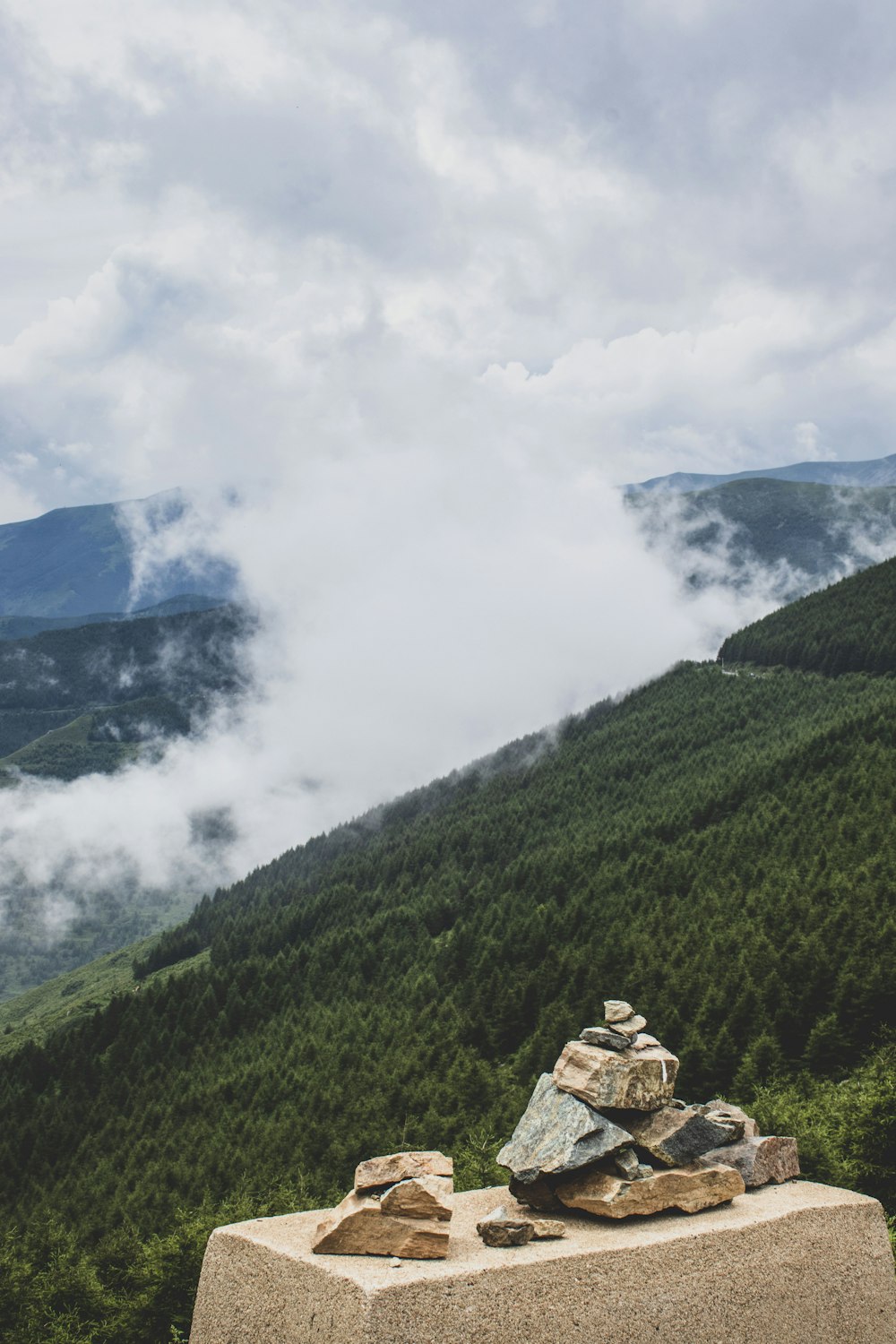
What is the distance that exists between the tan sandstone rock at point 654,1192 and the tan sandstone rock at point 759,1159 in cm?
70

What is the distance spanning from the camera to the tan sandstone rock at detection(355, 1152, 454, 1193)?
2164 cm

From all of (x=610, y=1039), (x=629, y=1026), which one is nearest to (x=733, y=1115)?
(x=629, y=1026)

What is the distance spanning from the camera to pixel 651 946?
128m

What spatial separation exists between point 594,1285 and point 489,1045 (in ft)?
386

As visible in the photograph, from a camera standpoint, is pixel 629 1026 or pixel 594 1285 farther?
pixel 629 1026

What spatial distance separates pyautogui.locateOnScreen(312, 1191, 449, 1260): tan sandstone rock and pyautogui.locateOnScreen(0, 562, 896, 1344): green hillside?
25059mm

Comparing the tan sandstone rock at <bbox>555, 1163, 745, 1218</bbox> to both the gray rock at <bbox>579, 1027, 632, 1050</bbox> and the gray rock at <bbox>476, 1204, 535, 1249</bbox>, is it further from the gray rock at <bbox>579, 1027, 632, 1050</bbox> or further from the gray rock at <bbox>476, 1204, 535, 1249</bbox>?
the gray rock at <bbox>579, 1027, 632, 1050</bbox>

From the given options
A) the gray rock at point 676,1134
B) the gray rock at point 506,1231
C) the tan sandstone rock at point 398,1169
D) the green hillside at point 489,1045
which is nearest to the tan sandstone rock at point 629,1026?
the gray rock at point 676,1134

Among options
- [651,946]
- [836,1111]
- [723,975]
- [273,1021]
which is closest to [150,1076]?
[273,1021]

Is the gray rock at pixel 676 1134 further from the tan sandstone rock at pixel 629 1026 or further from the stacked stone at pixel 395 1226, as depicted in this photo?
the stacked stone at pixel 395 1226

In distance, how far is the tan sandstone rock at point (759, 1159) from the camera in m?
22.8

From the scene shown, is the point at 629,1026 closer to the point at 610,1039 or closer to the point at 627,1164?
the point at 610,1039

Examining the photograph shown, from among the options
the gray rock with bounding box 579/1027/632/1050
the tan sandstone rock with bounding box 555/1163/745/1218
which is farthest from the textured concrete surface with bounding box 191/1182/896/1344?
the gray rock with bounding box 579/1027/632/1050

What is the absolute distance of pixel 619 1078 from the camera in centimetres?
2309
